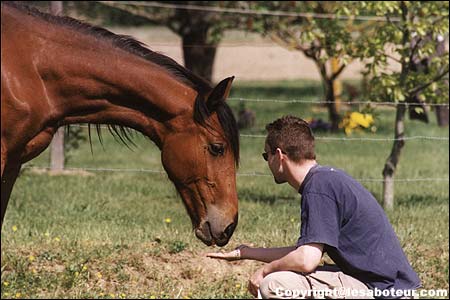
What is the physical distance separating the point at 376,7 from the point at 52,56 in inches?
222

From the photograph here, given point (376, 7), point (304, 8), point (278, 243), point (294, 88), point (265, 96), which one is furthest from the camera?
point (294, 88)

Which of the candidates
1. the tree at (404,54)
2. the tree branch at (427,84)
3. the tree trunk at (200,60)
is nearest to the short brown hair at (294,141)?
the tree at (404,54)

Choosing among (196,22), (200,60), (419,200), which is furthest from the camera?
(200,60)

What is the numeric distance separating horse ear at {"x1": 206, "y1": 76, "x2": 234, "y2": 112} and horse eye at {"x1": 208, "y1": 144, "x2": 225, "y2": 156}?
21 centimetres

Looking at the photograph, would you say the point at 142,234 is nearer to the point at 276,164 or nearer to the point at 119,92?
the point at 119,92

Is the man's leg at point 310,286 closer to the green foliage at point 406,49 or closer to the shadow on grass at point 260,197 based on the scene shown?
the green foliage at point 406,49

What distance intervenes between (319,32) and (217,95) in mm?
5666

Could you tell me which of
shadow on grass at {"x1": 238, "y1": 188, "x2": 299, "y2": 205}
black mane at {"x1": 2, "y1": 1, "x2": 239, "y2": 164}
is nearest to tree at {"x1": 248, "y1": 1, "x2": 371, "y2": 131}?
shadow on grass at {"x1": 238, "y1": 188, "x2": 299, "y2": 205}

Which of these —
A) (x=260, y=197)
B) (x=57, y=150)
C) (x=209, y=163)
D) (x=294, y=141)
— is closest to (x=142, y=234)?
(x=260, y=197)

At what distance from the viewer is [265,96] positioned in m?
26.1

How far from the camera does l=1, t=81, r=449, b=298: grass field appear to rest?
327 inches

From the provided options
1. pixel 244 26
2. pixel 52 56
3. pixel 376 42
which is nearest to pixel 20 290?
pixel 52 56

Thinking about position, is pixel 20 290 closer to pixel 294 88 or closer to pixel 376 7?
pixel 376 7

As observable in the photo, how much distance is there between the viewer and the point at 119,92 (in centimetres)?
604
